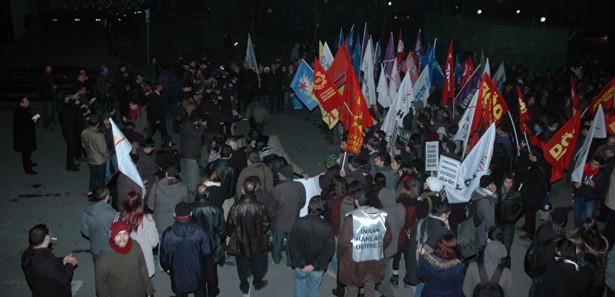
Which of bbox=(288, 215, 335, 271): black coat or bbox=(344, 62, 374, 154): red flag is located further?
bbox=(344, 62, 374, 154): red flag

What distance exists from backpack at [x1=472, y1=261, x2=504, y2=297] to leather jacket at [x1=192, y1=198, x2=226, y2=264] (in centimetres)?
329

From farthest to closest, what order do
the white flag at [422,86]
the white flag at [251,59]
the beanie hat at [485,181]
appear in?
the white flag at [251,59] < the white flag at [422,86] < the beanie hat at [485,181]

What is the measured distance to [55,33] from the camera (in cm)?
2684

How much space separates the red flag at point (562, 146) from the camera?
9.39 metres

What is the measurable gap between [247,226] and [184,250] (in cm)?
111

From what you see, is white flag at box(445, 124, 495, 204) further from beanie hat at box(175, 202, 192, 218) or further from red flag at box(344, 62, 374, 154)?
beanie hat at box(175, 202, 192, 218)

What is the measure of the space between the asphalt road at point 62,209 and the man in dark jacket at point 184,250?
4.27 feet

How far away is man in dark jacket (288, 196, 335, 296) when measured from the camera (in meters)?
6.32

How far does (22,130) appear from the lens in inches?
456

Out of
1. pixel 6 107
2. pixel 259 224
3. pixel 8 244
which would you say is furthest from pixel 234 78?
pixel 259 224

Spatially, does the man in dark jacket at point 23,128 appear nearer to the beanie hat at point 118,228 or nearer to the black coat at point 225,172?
the black coat at point 225,172

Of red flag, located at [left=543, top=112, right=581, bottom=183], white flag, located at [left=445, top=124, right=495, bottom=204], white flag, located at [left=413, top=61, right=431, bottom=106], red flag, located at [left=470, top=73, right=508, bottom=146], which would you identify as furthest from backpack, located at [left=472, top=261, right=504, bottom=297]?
white flag, located at [left=413, top=61, right=431, bottom=106]

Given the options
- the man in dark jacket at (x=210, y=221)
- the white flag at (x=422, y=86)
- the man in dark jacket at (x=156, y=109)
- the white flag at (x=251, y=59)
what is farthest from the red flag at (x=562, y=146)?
the white flag at (x=251, y=59)

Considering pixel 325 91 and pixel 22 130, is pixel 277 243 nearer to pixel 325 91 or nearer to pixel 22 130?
pixel 325 91
